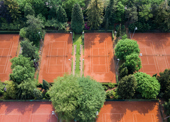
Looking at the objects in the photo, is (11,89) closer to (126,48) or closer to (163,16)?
(126,48)

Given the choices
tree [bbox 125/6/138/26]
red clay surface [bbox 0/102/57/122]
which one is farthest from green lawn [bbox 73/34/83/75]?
tree [bbox 125/6/138/26]

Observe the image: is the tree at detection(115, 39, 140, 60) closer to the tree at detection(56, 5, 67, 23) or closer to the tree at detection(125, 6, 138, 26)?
the tree at detection(125, 6, 138, 26)

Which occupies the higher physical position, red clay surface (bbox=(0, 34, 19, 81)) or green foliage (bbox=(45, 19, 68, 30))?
green foliage (bbox=(45, 19, 68, 30))

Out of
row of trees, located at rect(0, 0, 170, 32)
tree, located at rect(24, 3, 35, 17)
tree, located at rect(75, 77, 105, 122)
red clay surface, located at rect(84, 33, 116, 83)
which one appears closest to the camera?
tree, located at rect(75, 77, 105, 122)

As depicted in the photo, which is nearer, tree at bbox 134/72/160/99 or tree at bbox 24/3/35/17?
tree at bbox 134/72/160/99

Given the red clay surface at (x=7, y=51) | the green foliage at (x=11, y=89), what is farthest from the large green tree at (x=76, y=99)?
the red clay surface at (x=7, y=51)

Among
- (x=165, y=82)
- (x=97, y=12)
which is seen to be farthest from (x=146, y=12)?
(x=165, y=82)

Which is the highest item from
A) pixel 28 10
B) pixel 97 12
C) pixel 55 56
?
pixel 28 10

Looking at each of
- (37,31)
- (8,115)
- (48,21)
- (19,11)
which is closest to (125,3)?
(48,21)
